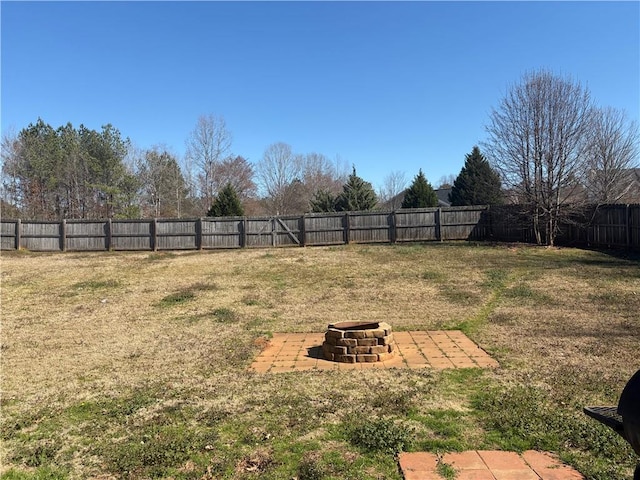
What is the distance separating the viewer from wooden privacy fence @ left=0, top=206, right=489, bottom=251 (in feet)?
62.2

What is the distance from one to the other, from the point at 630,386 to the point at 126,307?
9.26m

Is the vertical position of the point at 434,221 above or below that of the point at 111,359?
above

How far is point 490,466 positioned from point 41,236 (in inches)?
828

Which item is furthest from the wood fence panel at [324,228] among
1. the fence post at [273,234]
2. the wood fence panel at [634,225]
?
the wood fence panel at [634,225]

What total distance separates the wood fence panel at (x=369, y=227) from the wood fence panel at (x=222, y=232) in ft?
15.7

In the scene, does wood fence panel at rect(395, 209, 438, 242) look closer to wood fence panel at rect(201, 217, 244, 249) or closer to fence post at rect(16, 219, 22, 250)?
wood fence panel at rect(201, 217, 244, 249)

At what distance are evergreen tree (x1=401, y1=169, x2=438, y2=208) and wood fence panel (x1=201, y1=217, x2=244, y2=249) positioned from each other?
1081cm

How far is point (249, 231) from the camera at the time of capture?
62.3 feet

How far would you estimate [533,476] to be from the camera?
100 inches

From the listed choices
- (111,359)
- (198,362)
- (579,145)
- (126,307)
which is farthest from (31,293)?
(579,145)

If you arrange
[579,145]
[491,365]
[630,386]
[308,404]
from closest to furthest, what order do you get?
[630,386] → [308,404] → [491,365] → [579,145]

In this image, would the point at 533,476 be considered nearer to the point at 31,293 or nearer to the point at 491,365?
the point at 491,365

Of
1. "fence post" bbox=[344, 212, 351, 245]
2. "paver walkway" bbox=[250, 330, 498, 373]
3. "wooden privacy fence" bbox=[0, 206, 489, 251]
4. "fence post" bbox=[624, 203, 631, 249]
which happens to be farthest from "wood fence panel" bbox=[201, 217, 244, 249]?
"fence post" bbox=[624, 203, 631, 249]

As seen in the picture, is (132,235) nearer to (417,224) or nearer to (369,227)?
(369,227)
